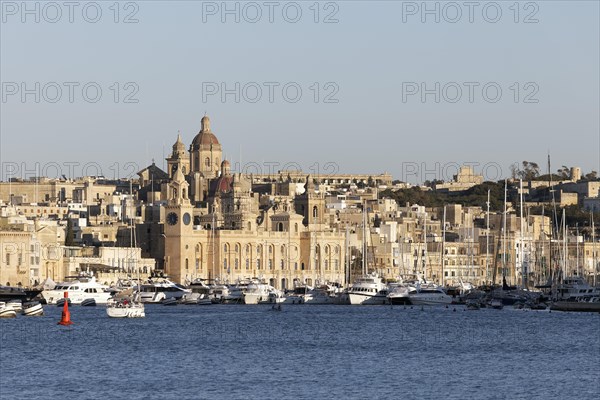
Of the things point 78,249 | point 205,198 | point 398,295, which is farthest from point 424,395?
point 205,198

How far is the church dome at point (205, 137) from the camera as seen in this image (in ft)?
557

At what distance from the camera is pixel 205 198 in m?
166

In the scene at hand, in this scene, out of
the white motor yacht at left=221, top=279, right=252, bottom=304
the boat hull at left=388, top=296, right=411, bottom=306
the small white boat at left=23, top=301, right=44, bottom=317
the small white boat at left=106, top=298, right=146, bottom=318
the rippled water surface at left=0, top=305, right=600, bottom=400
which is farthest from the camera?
the white motor yacht at left=221, top=279, right=252, bottom=304

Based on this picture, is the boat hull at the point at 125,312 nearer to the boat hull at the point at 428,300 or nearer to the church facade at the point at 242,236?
the boat hull at the point at 428,300

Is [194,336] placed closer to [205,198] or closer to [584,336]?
[584,336]

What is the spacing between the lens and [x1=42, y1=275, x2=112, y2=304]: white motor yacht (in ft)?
333

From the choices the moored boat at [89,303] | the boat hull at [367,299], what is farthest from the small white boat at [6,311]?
the boat hull at [367,299]

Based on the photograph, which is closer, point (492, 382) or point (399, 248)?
point (492, 382)

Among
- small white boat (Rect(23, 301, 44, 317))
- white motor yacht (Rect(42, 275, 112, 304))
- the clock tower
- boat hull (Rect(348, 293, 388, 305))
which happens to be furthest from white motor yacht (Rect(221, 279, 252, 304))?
small white boat (Rect(23, 301, 44, 317))

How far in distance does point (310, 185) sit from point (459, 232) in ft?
50.9

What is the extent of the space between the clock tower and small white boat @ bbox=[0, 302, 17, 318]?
5537 centimetres

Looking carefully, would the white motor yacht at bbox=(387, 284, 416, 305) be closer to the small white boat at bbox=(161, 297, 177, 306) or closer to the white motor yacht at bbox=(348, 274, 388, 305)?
the white motor yacht at bbox=(348, 274, 388, 305)

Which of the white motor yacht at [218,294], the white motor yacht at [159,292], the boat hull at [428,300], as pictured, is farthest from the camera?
the white motor yacht at [218,294]

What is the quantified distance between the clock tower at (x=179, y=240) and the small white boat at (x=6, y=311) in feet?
182
